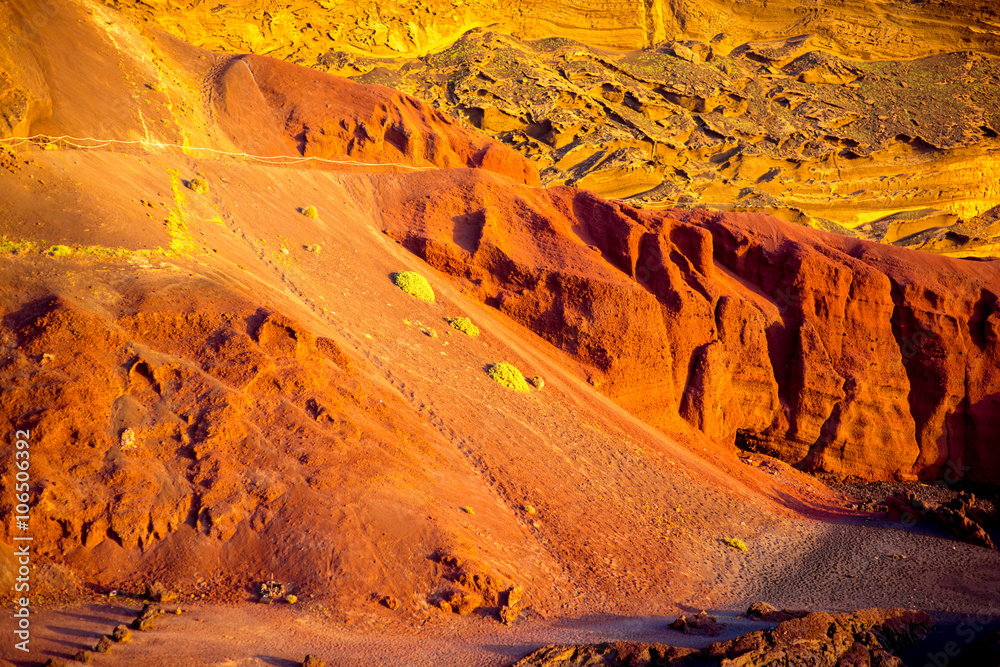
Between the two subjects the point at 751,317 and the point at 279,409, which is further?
the point at 751,317

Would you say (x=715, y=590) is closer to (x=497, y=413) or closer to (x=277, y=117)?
(x=497, y=413)

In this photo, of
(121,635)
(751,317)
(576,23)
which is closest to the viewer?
(121,635)

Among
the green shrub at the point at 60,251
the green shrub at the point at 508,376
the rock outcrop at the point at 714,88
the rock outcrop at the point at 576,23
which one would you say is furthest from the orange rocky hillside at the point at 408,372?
the rock outcrop at the point at 576,23

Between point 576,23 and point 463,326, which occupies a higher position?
point 576,23

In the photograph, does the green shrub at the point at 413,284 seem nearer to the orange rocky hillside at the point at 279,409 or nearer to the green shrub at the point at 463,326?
the orange rocky hillside at the point at 279,409

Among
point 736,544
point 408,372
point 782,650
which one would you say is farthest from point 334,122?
point 782,650

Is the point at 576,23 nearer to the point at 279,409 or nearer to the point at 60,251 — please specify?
the point at 60,251

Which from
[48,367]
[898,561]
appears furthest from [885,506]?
[48,367]

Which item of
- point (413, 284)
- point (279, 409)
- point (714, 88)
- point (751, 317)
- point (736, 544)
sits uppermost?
point (714, 88)
